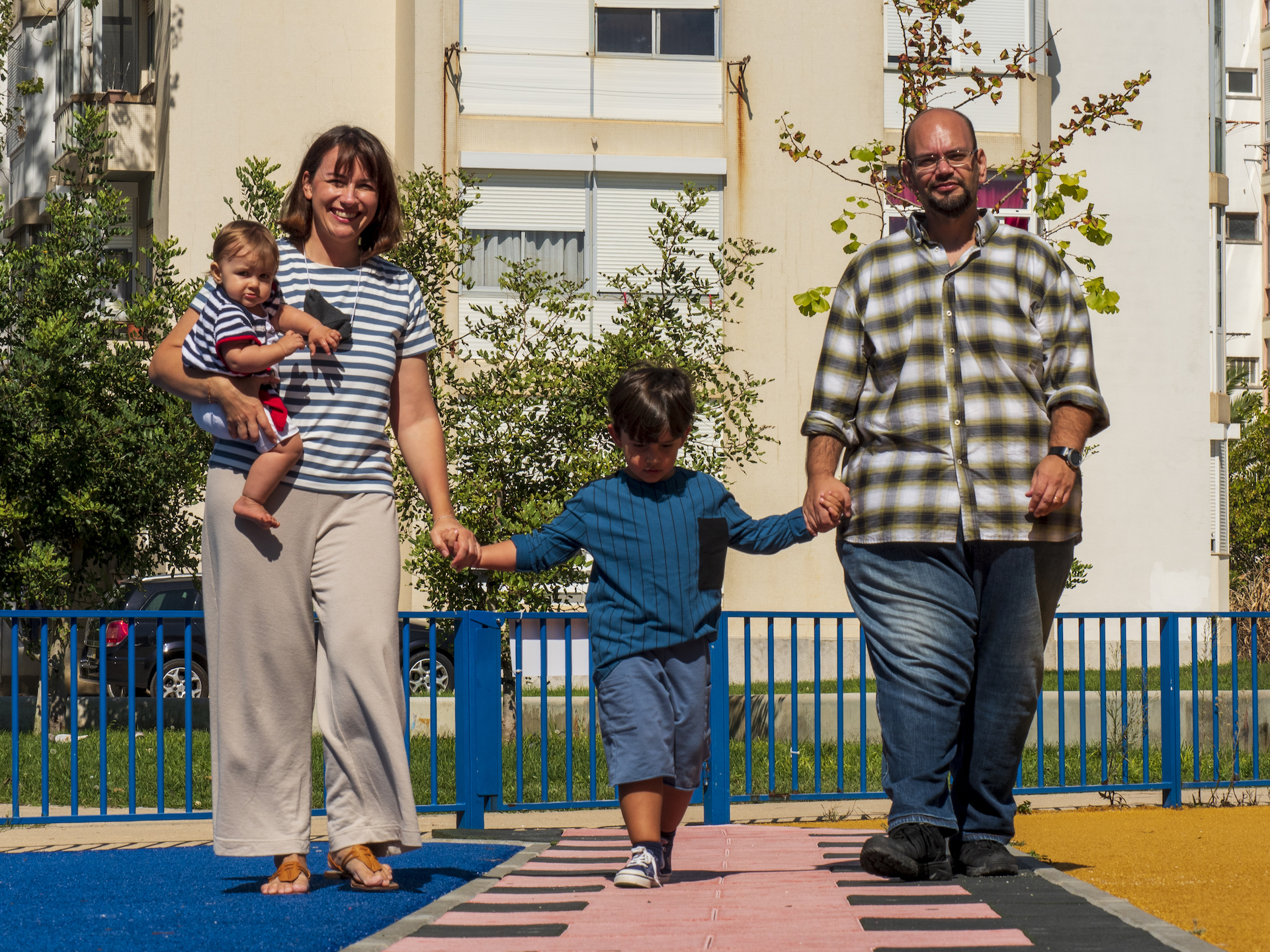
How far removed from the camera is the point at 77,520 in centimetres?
1397

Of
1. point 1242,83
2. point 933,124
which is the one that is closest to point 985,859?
point 933,124

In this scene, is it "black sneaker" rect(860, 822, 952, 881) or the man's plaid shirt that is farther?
the man's plaid shirt

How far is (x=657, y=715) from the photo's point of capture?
4.53 metres

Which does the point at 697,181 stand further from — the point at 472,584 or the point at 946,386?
the point at 946,386

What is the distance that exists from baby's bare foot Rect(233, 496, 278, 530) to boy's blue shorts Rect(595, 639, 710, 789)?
3.45 ft

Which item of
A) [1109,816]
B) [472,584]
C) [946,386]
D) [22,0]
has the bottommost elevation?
[1109,816]

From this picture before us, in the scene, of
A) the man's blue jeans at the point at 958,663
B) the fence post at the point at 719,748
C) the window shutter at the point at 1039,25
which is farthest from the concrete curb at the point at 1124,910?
the window shutter at the point at 1039,25

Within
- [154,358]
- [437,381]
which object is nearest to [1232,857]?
[154,358]

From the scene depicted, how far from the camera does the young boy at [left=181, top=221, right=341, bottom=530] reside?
428 centimetres

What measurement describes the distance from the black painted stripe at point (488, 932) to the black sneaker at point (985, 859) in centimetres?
132

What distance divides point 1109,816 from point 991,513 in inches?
164

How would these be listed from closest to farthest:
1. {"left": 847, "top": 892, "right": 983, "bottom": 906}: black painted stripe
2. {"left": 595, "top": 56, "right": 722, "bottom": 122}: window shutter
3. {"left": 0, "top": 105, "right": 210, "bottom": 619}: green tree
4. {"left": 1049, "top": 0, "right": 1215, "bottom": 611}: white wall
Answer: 1. {"left": 847, "top": 892, "right": 983, "bottom": 906}: black painted stripe
2. {"left": 0, "top": 105, "right": 210, "bottom": 619}: green tree
3. {"left": 595, "top": 56, "right": 722, "bottom": 122}: window shutter
4. {"left": 1049, "top": 0, "right": 1215, "bottom": 611}: white wall

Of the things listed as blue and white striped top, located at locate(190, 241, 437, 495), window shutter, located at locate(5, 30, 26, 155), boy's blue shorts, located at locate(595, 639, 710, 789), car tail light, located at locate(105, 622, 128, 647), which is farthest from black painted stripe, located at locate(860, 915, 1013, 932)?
window shutter, located at locate(5, 30, 26, 155)

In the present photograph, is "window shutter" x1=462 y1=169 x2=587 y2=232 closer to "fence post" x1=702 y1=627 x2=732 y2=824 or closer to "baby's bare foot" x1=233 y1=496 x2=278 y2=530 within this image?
"fence post" x1=702 y1=627 x2=732 y2=824
